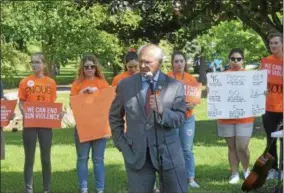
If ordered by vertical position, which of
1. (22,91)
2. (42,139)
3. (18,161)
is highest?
(22,91)

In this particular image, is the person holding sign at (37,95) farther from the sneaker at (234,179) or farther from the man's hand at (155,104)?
the man's hand at (155,104)

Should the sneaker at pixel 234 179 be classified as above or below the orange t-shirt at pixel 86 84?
below

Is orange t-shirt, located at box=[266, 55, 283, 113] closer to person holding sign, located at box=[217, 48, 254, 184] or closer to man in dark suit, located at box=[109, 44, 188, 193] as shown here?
person holding sign, located at box=[217, 48, 254, 184]

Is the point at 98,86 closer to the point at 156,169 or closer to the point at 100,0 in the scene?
the point at 156,169

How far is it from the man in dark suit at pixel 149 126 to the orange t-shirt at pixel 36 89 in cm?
257

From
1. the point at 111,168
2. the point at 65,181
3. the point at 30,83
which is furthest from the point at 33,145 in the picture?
the point at 111,168

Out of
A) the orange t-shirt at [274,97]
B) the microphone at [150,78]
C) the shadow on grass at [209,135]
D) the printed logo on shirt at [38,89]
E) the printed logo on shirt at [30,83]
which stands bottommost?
the shadow on grass at [209,135]

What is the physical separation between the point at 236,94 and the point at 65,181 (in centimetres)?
302

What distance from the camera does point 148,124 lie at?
5816 mm

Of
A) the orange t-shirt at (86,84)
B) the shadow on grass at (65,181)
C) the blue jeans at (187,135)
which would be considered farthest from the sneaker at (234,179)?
the orange t-shirt at (86,84)

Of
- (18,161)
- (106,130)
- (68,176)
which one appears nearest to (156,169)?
(106,130)

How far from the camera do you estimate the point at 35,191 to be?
9227 millimetres

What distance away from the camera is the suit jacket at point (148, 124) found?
5816 mm

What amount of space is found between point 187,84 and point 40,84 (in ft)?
6.69
